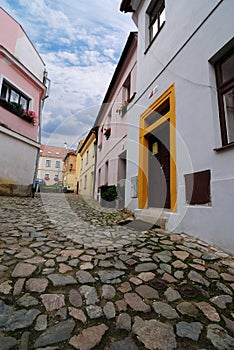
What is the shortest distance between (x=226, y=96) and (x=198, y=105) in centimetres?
38

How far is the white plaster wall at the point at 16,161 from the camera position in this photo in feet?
22.3

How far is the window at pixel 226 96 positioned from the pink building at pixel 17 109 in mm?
6909

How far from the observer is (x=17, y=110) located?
745cm

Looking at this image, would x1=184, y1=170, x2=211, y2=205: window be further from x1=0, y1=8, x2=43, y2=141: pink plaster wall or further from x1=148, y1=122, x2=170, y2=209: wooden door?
x1=0, y1=8, x2=43, y2=141: pink plaster wall

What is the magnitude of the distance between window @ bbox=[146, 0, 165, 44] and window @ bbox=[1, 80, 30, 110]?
19.0ft

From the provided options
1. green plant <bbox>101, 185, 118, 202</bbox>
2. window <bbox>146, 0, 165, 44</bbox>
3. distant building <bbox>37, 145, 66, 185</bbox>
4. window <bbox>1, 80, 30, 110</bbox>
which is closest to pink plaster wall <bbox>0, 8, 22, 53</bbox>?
window <bbox>1, 80, 30, 110</bbox>

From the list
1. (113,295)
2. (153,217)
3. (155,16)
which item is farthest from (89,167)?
(113,295)

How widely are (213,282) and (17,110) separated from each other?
8447 mm

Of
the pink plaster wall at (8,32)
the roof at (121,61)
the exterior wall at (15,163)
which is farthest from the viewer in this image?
the pink plaster wall at (8,32)

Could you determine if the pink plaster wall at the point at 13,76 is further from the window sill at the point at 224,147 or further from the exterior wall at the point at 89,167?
the window sill at the point at 224,147

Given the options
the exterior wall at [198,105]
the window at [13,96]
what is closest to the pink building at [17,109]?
the window at [13,96]

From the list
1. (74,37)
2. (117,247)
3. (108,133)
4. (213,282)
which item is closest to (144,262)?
(117,247)

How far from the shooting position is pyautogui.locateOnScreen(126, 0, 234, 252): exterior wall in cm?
225

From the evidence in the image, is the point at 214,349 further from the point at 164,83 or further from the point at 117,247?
the point at 164,83
